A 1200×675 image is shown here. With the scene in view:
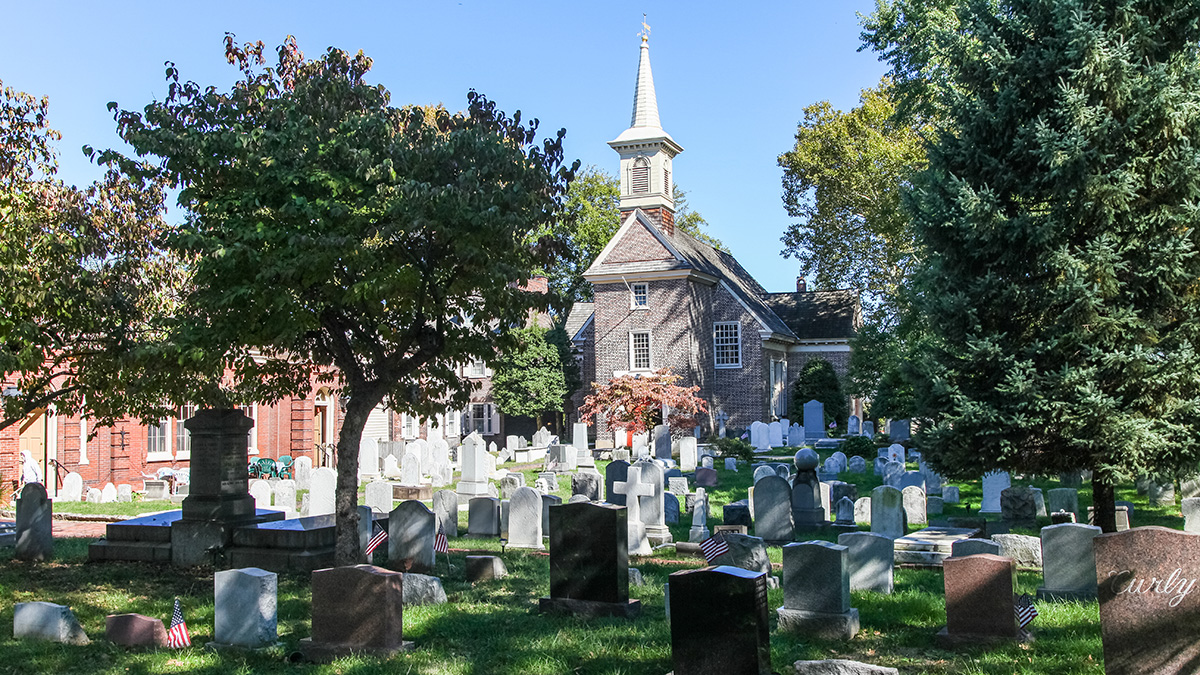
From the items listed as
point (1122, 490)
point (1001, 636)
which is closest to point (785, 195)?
point (1122, 490)

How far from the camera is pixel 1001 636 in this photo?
777 centimetres

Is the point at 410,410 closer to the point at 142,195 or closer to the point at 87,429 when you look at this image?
the point at 142,195

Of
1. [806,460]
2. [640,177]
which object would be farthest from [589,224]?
[806,460]

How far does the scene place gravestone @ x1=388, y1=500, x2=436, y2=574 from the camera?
12398 mm

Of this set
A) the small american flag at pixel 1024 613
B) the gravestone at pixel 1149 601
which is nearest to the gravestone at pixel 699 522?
the small american flag at pixel 1024 613

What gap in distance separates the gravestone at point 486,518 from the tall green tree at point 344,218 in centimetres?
460

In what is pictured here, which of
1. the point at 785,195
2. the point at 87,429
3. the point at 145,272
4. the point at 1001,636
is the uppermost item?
the point at 785,195

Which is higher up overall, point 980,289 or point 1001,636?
point 980,289

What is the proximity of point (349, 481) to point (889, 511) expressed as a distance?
25.5 feet

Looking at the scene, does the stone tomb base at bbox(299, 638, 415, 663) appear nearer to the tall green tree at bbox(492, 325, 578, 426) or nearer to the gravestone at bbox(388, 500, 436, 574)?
the gravestone at bbox(388, 500, 436, 574)

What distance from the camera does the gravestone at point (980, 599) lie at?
25.5 ft

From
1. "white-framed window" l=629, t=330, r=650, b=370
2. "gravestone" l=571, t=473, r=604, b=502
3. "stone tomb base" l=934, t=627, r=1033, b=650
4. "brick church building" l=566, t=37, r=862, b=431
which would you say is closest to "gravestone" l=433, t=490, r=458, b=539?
"gravestone" l=571, t=473, r=604, b=502

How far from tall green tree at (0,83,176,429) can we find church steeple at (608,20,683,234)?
31800 mm

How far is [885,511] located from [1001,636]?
6568mm
